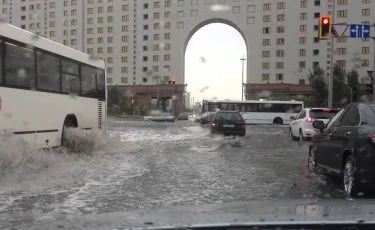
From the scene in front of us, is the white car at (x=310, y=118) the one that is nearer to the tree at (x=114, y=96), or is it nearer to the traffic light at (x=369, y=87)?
the traffic light at (x=369, y=87)

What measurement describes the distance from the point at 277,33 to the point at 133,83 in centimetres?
2646

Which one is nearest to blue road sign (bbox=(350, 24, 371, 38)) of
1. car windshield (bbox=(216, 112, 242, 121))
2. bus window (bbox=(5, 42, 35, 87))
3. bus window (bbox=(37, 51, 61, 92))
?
car windshield (bbox=(216, 112, 242, 121))

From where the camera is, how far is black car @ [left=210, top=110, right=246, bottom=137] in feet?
68.2

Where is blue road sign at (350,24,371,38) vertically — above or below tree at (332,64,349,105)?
above

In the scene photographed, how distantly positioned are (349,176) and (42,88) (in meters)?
7.17

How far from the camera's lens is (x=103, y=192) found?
6.93 meters

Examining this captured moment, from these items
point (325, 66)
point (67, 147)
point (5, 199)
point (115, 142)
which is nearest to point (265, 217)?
point (5, 199)

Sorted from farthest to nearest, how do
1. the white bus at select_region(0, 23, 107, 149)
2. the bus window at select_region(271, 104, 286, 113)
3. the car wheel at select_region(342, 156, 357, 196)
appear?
1. the bus window at select_region(271, 104, 286, 113)
2. the white bus at select_region(0, 23, 107, 149)
3. the car wheel at select_region(342, 156, 357, 196)

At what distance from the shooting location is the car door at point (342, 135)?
6711mm

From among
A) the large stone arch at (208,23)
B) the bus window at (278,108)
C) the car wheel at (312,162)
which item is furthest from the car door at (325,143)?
the large stone arch at (208,23)

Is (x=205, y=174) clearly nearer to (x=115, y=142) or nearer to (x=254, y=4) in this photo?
(x=115, y=142)

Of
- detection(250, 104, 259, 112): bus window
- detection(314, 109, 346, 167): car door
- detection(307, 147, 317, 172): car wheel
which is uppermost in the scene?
detection(250, 104, 259, 112): bus window

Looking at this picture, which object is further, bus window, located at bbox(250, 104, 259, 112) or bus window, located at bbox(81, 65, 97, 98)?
bus window, located at bbox(250, 104, 259, 112)

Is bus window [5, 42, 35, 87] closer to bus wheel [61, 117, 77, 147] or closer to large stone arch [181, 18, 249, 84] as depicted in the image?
bus wheel [61, 117, 77, 147]
